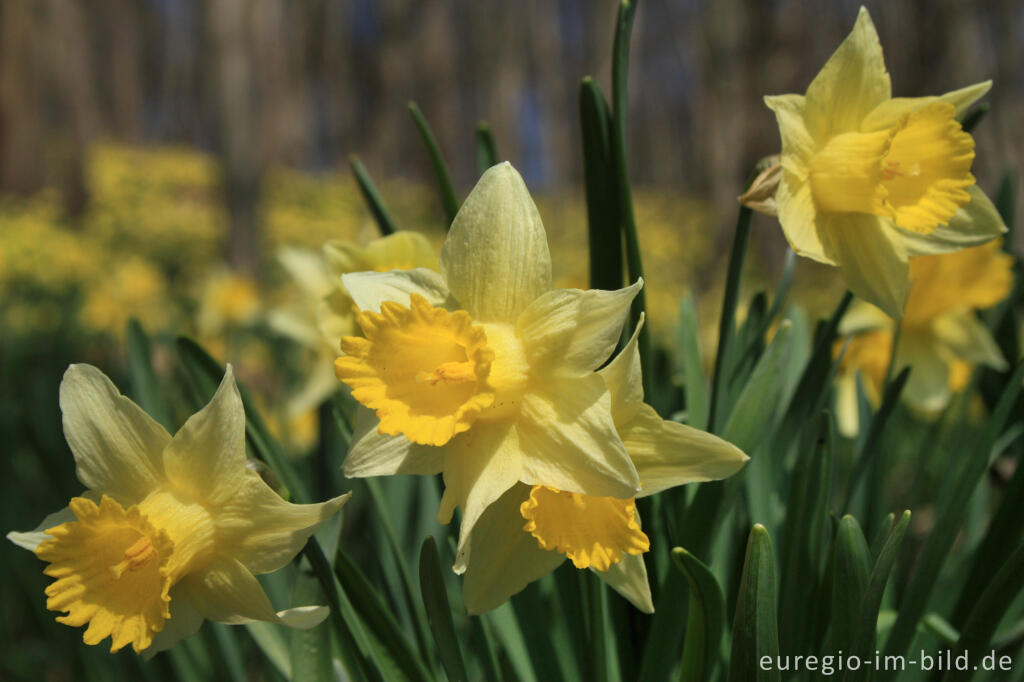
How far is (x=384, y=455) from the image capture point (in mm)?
509

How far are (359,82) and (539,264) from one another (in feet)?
69.6

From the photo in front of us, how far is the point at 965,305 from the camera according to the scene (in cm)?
96

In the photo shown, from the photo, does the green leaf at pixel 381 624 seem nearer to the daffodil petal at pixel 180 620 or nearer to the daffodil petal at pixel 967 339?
the daffodil petal at pixel 180 620

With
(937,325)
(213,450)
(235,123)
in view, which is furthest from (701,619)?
(235,123)

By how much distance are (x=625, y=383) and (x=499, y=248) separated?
0.13 m

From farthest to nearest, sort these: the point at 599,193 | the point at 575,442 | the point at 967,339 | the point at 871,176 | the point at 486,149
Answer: the point at 967,339 → the point at 486,149 → the point at 599,193 → the point at 871,176 → the point at 575,442

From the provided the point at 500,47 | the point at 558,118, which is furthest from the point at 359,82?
the point at 500,47

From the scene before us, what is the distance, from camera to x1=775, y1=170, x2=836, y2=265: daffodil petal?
1.88 ft

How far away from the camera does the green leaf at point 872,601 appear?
1.65 ft

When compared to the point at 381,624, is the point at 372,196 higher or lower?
higher

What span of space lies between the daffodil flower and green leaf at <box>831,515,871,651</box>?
0.57ft

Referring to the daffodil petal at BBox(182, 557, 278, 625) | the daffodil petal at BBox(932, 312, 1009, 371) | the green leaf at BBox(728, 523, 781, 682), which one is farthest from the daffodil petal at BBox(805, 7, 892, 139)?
the daffodil petal at BBox(182, 557, 278, 625)

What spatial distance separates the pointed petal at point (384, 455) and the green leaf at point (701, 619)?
0.59 ft

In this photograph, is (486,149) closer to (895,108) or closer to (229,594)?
(895,108)
